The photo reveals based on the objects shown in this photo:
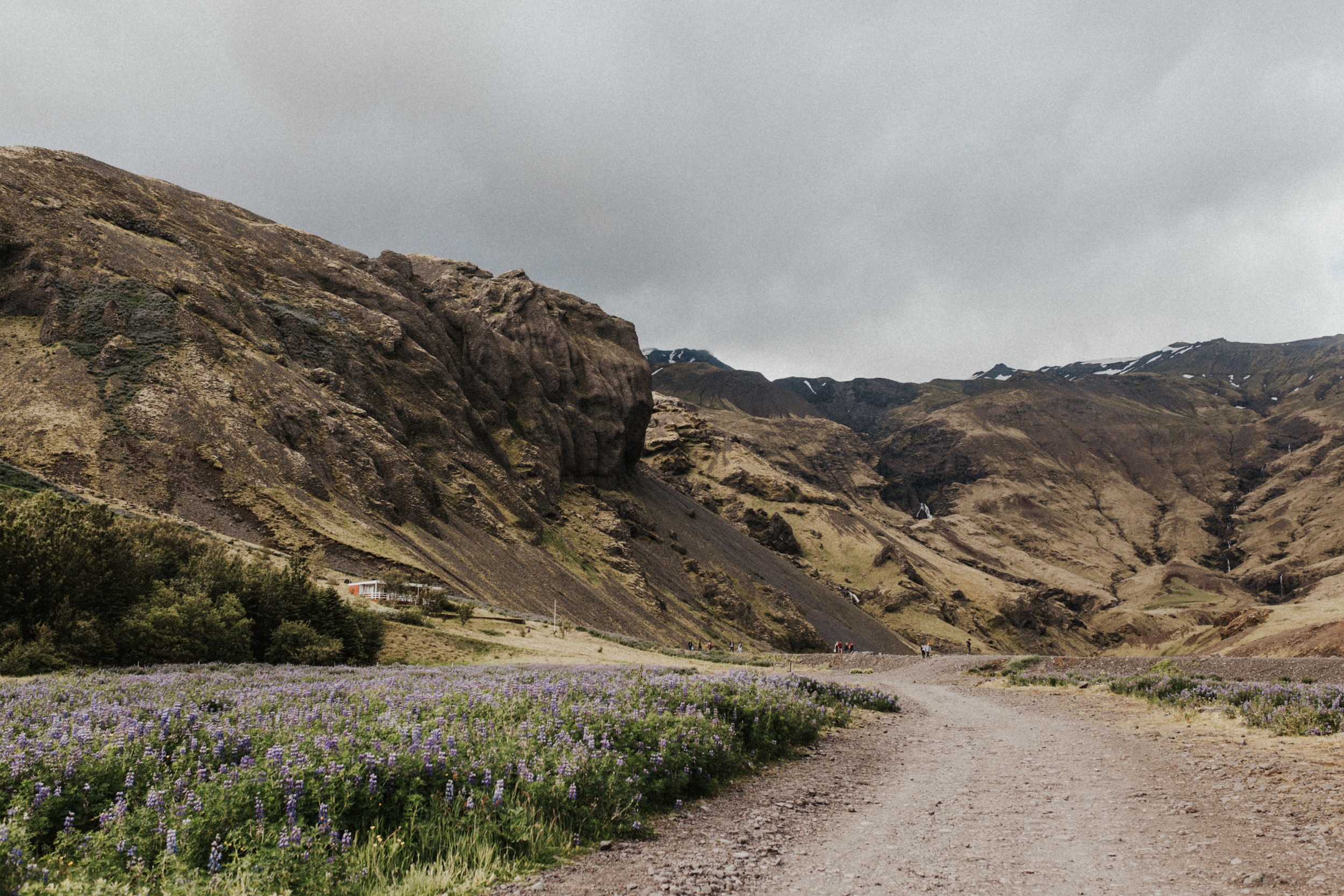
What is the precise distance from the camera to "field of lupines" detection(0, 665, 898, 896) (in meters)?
4.41

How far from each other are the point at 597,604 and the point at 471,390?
39.1 m

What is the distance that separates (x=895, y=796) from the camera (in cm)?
811

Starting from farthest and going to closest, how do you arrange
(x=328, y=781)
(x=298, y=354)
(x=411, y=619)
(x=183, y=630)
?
(x=298, y=354)
(x=411, y=619)
(x=183, y=630)
(x=328, y=781)

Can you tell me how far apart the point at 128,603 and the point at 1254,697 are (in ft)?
Result: 82.4

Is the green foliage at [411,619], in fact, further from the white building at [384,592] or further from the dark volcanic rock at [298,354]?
the dark volcanic rock at [298,354]

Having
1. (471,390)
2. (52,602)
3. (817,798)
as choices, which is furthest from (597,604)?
(817,798)

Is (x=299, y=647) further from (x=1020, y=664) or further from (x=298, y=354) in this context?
(x=298, y=354)

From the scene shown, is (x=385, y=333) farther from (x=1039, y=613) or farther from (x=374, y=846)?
(x=1039, y=613)

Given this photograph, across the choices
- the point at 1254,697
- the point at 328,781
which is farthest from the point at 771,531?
the point at 328,781

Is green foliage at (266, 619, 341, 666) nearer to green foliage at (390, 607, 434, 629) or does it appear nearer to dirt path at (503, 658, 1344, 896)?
green foliage at (390, 607, 434, 629)

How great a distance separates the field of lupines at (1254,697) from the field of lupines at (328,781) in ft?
29.4

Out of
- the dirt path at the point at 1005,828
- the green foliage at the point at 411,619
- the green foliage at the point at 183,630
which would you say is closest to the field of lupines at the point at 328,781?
the dirt path at the point at 1005,828

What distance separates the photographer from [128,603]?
56.4ft

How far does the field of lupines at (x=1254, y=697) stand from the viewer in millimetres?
10703
